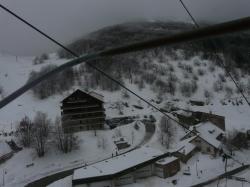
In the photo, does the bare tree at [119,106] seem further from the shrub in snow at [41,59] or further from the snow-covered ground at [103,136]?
the shrub in snow at [41,59]

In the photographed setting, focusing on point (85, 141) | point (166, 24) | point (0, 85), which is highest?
point (166, 24)

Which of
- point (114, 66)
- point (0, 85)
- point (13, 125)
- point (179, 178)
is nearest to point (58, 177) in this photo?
point (179, 178)

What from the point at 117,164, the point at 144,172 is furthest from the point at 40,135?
the point at 144,172

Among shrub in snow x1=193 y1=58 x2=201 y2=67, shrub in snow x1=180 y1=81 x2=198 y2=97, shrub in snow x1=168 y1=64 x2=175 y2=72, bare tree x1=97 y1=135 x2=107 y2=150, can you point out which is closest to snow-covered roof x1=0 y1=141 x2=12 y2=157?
bare tree x1=97 y1=135 x2=107 y2=150

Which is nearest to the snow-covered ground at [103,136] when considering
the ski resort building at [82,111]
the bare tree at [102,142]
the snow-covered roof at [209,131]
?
the bare tree at [102,142]

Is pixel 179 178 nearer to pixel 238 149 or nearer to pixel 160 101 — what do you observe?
pixel 238 149
